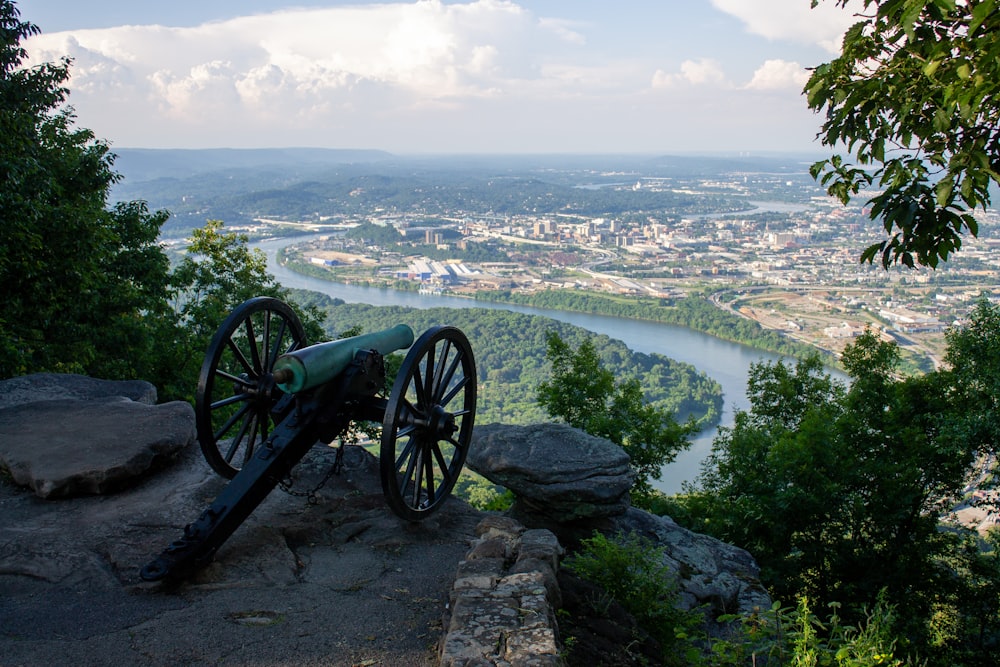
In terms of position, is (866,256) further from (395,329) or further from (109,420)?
(109,420)

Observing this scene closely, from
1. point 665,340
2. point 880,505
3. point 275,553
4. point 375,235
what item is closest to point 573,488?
point 275,553

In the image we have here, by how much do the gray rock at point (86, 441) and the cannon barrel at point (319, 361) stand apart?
2027mm

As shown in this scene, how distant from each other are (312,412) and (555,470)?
10.1ft

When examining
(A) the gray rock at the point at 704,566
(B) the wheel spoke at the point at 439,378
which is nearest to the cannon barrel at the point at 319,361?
(B) the wheel spoke at the point at 439,378

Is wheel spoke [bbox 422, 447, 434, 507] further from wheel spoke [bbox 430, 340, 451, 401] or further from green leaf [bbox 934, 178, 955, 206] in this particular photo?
green leaf [bbox 934, 178, 955, 206]

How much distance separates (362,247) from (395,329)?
6626 cm

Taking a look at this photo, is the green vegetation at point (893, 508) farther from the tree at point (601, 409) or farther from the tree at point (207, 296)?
the tree at point (207, 296)

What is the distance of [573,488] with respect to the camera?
24.5 ft

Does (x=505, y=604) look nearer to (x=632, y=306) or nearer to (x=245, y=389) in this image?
(x=245, y=389)

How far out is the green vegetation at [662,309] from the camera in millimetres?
44875

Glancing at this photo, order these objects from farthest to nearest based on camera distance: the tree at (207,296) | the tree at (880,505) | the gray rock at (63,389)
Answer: the tree at (207,296) < the tree at (880,505) < the gray rock at (63,389)

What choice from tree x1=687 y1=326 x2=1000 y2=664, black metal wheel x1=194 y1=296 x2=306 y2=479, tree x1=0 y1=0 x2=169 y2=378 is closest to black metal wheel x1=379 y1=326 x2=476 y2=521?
black metal wheel x1=194 y1=296 x2=306 y2=479

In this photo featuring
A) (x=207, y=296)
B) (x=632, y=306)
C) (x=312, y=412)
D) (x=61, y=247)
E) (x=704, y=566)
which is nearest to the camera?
(x=312, y=412)

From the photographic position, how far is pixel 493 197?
400 feet
